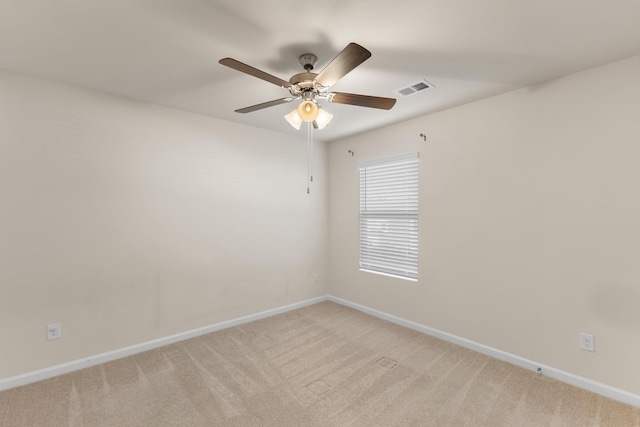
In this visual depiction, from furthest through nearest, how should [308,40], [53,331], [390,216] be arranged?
[390,216] → [53,331] → [308,40]

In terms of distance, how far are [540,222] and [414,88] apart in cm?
160

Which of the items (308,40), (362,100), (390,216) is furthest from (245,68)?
(390,216)

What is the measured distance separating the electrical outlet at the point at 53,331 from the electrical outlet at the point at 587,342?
14.2 ft

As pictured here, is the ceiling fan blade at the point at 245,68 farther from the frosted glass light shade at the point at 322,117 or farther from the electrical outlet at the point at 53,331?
the electrical outlet at the point at 53,331

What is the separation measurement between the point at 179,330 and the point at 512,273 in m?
3.42

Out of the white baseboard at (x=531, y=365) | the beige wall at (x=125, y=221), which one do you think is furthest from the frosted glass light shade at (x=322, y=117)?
the white baseboard at (x=531, y=365)

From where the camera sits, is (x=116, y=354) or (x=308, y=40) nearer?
(x=308, y=40)

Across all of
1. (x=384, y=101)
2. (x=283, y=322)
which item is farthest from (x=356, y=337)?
(x=384, y=101)

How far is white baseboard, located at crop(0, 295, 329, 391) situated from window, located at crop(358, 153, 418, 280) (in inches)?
61.3

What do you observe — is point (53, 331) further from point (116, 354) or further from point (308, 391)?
point (308, 391)

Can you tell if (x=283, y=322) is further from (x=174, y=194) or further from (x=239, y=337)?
(x=174, y=194)

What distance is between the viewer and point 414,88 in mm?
2566

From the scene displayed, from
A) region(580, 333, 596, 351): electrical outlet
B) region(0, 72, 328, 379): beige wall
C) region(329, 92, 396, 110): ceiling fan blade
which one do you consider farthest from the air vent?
region(580, 333, 596, 351): electrical outlet

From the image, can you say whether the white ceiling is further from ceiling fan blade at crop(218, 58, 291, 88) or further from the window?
the window
